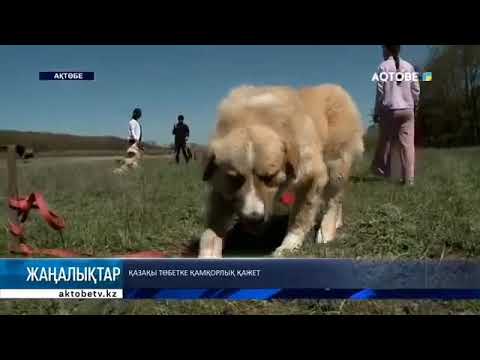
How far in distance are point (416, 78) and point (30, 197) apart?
2.33 metres

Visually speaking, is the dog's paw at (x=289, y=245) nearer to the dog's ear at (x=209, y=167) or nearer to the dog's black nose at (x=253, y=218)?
the dog's black nose at (x=253, y=218)

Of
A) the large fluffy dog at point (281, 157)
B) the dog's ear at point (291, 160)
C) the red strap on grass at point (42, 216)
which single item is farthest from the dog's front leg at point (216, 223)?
the dog's ear at point (291, 160)

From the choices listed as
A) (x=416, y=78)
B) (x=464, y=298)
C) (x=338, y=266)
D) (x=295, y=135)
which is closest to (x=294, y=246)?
(x=338, y=266)

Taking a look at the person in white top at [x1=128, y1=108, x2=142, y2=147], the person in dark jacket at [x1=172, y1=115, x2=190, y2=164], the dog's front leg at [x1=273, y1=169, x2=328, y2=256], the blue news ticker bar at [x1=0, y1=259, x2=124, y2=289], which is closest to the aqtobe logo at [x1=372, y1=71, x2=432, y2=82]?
the dog's front leg at [x1=273, y1=169, x2=328, y2=256]

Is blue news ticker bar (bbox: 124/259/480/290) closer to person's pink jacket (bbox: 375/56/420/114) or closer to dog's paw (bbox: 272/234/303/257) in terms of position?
dog's paw (bbox: 272/234/303/257)

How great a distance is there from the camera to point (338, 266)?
10.2 feet

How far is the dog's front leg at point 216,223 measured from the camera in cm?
332

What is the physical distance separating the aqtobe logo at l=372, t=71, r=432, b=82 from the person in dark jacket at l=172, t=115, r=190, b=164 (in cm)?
111

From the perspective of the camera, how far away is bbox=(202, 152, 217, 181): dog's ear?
3250mm

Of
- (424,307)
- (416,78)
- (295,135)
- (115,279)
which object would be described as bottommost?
(424,307)

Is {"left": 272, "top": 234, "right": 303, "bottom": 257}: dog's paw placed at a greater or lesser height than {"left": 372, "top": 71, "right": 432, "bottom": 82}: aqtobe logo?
lesser

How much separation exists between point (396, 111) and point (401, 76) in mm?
225

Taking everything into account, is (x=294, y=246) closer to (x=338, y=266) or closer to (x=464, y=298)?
(x=338, y=266)

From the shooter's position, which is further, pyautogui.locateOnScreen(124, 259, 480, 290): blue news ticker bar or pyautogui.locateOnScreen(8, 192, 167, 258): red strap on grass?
pyautogui.locateOnScreen(8, 192, 167, 258): red strap on grass
